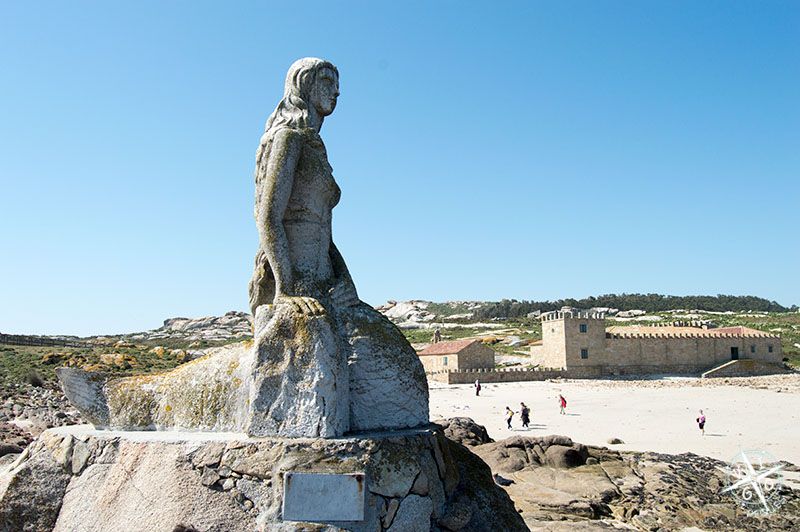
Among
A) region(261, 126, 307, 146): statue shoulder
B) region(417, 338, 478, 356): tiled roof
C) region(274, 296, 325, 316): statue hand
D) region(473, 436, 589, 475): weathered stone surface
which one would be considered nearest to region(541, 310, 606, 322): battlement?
region(417, 338, 478, 356): tiled roof

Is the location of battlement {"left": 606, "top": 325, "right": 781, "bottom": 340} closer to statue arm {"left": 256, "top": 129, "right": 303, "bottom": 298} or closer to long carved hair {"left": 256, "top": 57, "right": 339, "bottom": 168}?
long carved hair {"left": 256, "top": 57, "right": 339, "bottom": 168}

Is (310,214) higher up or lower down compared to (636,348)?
higher up

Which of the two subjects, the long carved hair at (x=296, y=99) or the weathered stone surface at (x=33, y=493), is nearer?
the weathered stone surface at (x=33, y=493)

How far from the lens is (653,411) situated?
27.4 meters

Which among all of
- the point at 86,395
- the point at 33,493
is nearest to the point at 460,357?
the point at 86,395

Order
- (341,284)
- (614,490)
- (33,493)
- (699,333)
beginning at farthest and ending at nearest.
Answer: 1. (699,333)
2. (614,490)
3. (341,284)
4. (33,493)

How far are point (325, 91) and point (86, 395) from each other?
2.77 metres

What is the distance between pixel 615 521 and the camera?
33.2ft

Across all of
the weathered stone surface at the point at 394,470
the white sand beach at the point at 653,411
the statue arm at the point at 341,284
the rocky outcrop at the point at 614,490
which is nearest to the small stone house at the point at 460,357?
the white sand beach at the point at 653,411

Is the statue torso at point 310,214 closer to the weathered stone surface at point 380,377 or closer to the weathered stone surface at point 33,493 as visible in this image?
the weathered stone surface at point 380,377

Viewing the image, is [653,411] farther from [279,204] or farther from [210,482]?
[210,482]

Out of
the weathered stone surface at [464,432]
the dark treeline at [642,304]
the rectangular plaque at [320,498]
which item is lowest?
the weathered stone surface at [464,432]

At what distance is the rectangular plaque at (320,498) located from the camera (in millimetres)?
3586

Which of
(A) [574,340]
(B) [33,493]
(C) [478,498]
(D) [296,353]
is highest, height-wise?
(A) [574,340]
